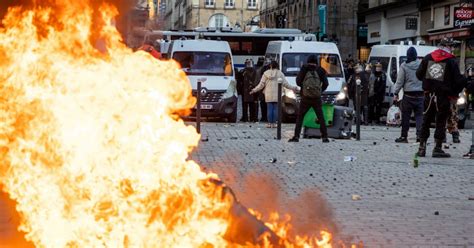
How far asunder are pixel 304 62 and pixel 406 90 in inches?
332

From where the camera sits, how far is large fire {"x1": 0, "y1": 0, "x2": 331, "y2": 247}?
559 centimetres

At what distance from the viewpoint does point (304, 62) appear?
25781 mm

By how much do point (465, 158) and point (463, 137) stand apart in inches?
210

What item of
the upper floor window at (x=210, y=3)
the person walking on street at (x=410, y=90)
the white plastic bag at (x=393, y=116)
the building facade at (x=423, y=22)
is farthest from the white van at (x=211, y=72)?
the upper floor window at (x=210, y=3)

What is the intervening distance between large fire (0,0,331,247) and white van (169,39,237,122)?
18532mm

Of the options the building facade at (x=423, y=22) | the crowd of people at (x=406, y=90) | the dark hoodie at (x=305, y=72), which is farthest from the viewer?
the building facade at (x=423, y=22)

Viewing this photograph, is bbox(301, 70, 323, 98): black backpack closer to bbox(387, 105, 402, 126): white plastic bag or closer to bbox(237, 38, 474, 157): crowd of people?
bbox(237, 38, 474, 157): crowd of people

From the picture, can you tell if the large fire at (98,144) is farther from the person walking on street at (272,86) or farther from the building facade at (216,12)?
the building facade at (216,12)

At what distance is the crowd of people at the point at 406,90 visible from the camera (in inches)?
573

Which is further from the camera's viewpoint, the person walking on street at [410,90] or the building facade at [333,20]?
the building facade at [333,20]

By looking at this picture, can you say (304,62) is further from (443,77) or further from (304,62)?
(443,77)

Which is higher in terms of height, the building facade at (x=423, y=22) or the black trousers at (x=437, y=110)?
the building facade at (x=423, y=22)

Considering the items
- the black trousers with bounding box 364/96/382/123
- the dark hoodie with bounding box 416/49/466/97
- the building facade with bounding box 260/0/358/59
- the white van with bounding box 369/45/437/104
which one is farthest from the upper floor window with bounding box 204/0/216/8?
the dark hoodie with bounding box 416/49/466/97

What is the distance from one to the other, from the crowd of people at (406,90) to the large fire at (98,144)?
347 inches
